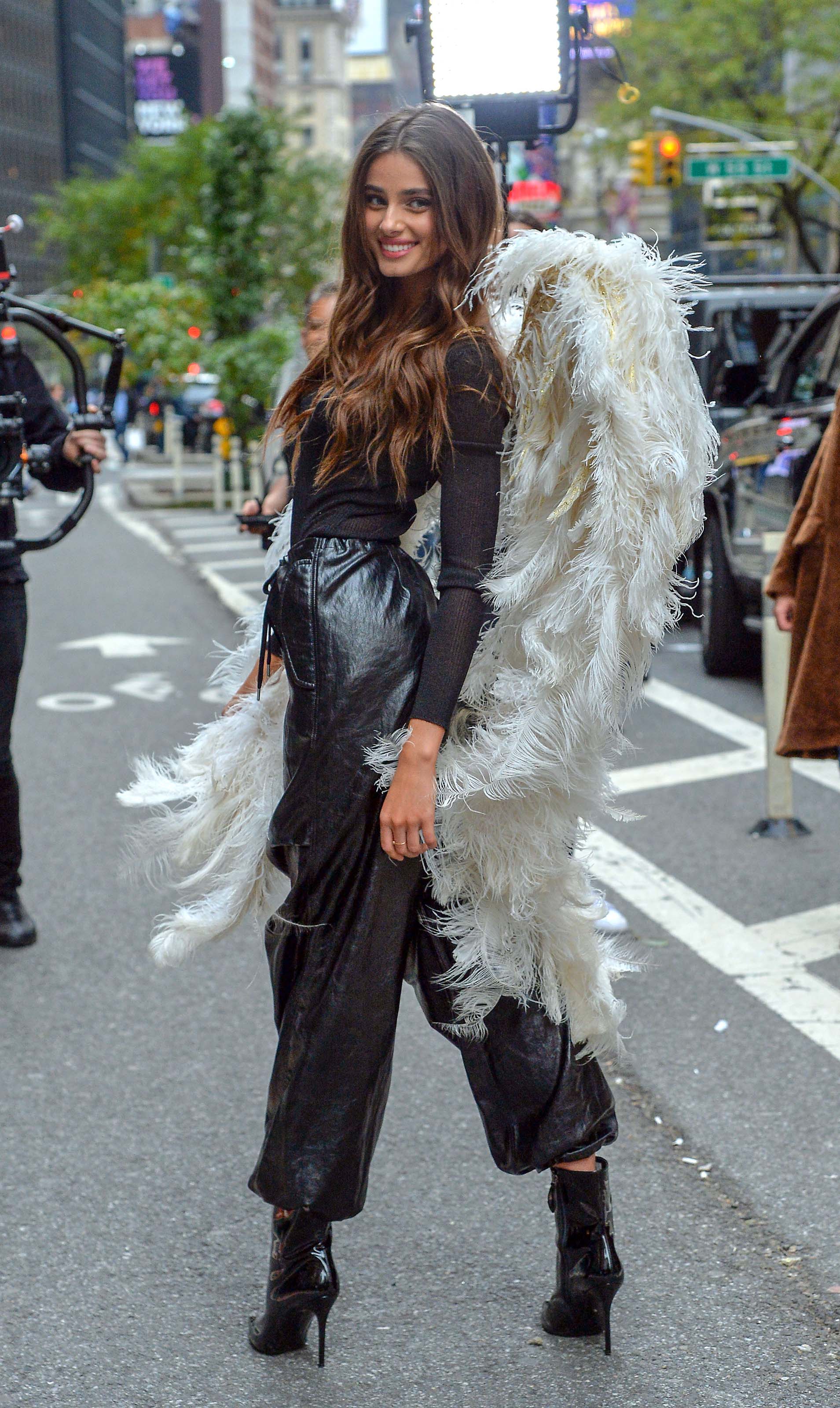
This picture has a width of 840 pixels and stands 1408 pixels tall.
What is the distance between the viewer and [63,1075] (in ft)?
13.3

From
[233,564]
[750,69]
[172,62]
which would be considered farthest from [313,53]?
[233,564]

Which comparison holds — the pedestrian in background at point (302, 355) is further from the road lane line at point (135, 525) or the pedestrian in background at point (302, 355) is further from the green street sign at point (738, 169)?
the green street sign at point (738, 169)

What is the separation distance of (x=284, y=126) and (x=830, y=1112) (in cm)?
2662

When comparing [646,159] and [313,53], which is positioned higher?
[313,53]

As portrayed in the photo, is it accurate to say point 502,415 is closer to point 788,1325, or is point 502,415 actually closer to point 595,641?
point 595,641

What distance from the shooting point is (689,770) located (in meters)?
7.24

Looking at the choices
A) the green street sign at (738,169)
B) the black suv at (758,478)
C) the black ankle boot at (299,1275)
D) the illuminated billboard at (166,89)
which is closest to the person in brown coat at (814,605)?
the black ankle boot at (299,1275)

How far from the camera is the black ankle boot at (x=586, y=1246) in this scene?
278 centimetres

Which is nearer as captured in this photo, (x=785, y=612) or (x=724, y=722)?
(x=785, y=612)

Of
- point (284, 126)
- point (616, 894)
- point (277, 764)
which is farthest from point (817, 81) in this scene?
point (277, 764)

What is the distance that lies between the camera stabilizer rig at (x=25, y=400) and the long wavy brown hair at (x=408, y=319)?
1.68 meters

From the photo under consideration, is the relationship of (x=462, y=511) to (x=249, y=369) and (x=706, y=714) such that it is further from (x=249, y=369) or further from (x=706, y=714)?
(x=249, y=369)

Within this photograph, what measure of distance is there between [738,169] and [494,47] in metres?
23.6

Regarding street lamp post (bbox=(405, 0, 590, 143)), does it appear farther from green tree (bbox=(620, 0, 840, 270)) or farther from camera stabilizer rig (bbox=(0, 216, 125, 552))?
green tree (bbox=(620, 0, 840, 270))
